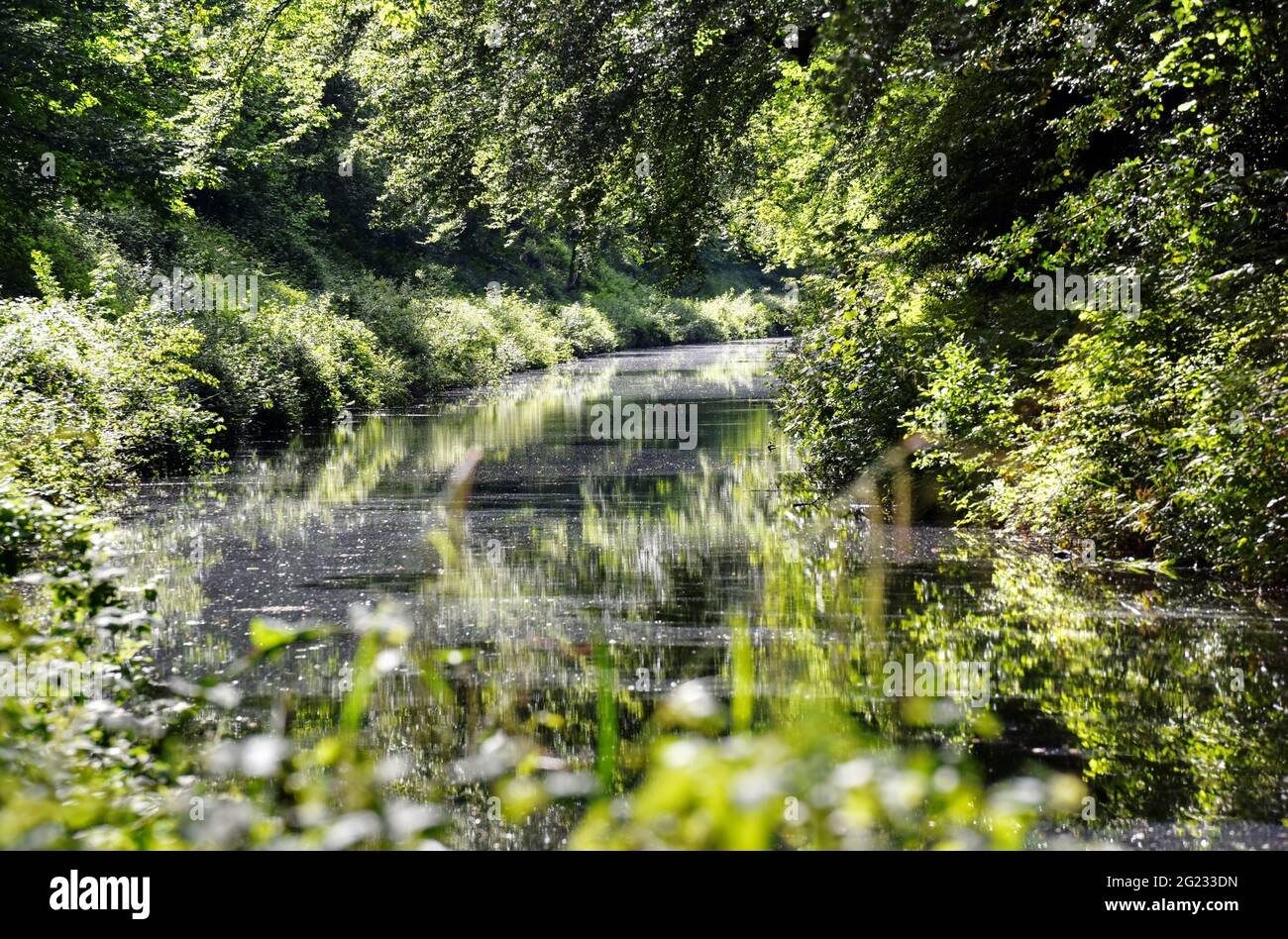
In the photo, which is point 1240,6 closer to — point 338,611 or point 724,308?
point 338,611

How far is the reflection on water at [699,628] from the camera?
18.9ft

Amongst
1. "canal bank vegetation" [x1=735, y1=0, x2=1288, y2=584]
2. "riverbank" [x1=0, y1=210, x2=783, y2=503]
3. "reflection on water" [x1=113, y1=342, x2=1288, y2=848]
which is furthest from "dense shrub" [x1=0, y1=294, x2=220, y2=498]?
"canal bank vegetation" [x1=735, y1=0, x2=1288, y2=584]

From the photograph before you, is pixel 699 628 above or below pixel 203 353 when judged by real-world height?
below

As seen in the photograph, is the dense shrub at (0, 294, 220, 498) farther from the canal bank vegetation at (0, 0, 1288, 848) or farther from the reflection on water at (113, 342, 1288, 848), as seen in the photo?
the reflection on water at (113, 342, 1288, 848)

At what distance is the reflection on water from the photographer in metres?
5.76

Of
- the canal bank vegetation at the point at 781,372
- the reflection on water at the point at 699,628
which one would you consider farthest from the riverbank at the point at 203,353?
the reflection on water at the point at 699,628

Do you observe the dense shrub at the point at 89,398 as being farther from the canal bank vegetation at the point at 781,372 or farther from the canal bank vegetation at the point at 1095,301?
the canal bank vegetation at the point at 1095,301

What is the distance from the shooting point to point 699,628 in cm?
874

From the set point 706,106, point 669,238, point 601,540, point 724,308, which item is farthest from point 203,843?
point 724,308

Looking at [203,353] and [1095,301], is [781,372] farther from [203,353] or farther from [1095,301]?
[203,353]

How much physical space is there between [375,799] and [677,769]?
2.71 ft

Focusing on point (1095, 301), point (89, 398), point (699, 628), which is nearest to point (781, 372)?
point (1095, 301)

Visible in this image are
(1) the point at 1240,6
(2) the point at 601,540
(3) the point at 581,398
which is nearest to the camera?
(1) the point at 1240,6

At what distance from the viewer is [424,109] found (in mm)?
16422
